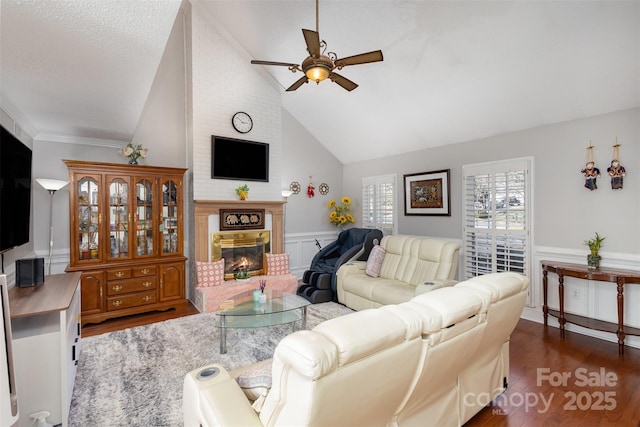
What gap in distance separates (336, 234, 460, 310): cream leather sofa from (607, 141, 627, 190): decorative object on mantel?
171cm

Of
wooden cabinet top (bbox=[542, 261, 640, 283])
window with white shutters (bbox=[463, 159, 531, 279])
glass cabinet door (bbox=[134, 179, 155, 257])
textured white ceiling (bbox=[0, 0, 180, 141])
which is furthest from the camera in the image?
glass cabinet door (bbox=[134, 179, 155, 257])

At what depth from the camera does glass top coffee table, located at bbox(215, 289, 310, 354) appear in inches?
114

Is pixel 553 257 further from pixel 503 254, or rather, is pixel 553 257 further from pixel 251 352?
pixel 251 352

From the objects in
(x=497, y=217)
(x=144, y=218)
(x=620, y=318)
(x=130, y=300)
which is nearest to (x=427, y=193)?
(x=497, y=217)

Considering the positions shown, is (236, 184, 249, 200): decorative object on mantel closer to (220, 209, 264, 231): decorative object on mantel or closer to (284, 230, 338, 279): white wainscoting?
(220, 209, 264, 231): decorative object on mantel

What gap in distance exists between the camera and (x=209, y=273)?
14.6ft

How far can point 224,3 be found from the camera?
423cm

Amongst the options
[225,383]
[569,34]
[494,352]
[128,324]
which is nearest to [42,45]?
[225,383]

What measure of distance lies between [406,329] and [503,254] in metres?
3.66

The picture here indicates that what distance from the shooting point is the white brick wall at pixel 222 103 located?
459 cm

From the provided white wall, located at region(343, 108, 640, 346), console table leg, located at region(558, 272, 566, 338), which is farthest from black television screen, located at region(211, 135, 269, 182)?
console table leg, located at region(558, 272, 566, 338)

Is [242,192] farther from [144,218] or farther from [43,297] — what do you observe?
[43,297]

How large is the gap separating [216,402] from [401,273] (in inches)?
129

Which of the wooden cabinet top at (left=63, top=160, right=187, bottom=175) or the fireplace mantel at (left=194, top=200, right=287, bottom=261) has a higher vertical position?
the wooden cabinet top at (left=63, top=160, right=187, bottom=175)
